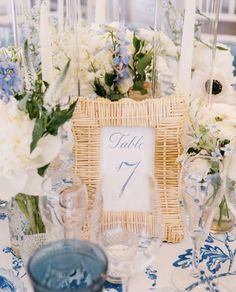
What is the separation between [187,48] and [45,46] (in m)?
0.30

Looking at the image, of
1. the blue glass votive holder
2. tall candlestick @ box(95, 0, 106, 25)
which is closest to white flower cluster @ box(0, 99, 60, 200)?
the blue glass votive holder

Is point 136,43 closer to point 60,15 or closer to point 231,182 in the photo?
point 60,15

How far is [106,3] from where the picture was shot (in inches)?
53.9

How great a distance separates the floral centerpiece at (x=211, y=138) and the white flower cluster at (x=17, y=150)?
277mm

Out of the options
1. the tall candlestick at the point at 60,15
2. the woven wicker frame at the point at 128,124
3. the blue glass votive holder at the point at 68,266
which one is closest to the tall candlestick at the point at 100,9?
the tall candlestick at the point at 60,15

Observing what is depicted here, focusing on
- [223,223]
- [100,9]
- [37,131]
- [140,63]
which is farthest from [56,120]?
[100,9]

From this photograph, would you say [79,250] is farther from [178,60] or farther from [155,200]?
[178,60]

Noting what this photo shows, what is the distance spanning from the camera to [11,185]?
0.83 m

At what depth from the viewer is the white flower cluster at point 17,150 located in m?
0.80

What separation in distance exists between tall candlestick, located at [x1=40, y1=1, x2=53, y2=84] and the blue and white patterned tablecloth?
0.33 m

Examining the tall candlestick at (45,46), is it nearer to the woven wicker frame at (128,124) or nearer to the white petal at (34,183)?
the woven wicker frame at (128,124)

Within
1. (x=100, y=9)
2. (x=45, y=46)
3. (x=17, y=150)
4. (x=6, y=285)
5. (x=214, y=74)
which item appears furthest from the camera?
(x=100, y=9)

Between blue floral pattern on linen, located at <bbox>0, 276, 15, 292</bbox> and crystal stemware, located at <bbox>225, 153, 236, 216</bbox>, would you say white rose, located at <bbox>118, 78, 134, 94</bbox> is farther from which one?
blue floral pattern on linen, located at <bbox>0, 276, 15, 292</bbox>

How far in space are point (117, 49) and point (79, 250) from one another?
535 mm
